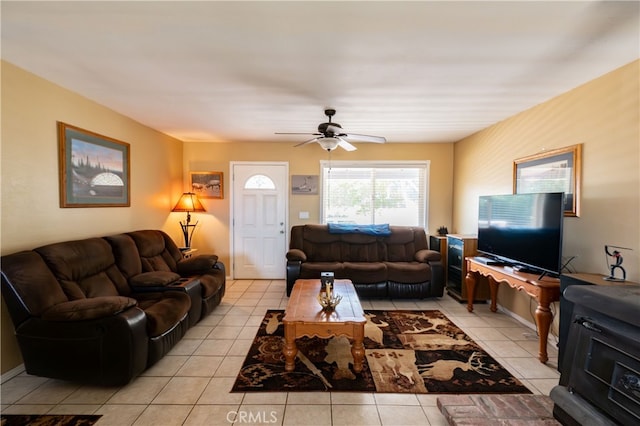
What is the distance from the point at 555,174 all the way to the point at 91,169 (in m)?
4.79

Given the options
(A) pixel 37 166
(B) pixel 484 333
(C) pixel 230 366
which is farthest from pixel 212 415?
(B) pixel 484 333

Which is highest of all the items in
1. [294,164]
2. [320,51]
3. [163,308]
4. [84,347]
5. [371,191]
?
[320,51]

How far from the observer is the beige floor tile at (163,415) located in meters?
1.74

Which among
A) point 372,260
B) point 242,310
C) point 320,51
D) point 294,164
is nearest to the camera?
point 320,51

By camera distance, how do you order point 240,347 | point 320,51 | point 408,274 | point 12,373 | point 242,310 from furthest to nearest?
point 408,274 → point 242,310 → point 240,347 → point 12,373 → point 320,51

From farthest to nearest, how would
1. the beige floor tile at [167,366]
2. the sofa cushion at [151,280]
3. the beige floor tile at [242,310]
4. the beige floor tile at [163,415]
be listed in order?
the beige floor tile at [242,310] → the sofa cushion at [151,280] → the beige floor tile at [167,366] → the beige floor tile at [163,415]

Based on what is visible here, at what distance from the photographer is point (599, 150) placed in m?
2.32

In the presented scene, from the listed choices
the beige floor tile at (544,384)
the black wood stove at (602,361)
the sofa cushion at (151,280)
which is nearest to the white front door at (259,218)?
the sofa cushion at (151,280)

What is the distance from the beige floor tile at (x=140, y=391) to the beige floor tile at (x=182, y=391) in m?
0.05

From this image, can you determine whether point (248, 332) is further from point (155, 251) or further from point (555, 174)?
point (555, 174)

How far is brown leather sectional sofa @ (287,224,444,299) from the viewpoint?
3.90 m

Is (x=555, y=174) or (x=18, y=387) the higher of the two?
(x=555, y=174)

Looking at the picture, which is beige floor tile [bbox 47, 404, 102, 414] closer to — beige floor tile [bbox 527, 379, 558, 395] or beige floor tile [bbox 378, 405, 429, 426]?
beige floor tile [bbox 378, 405, 429, 426]

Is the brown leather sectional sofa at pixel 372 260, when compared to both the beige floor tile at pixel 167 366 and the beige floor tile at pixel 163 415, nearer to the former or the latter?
the beige floor tile at pixel 167 366
